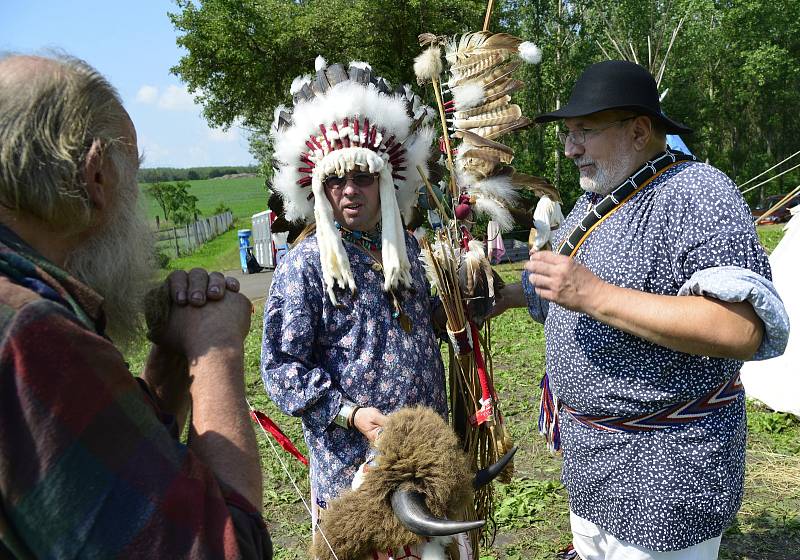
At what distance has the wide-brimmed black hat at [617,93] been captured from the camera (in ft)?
6.76

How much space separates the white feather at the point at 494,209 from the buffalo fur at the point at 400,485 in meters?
0.97

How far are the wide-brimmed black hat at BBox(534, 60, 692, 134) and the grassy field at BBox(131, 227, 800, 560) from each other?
180 cm

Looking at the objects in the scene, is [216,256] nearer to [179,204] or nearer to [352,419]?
[179,204]

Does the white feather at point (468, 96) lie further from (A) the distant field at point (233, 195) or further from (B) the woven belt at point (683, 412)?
(A) the distant field at point (233, 195)

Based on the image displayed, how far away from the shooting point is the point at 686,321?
70.7 inches

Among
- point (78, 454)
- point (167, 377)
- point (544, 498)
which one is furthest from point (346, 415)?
point (544, 498)

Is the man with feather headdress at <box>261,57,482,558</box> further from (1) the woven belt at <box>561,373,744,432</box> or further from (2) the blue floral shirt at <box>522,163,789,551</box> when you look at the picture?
(1) the woven belt at <box>561,373,744,432</box>

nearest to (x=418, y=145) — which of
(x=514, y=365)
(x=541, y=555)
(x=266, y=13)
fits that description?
(x=541, y=555)

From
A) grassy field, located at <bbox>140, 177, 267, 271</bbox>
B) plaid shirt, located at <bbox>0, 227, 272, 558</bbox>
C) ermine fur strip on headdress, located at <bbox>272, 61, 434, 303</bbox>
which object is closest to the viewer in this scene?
plaid shirt, located at <bbox>0, 227, 272, 558</bbox>

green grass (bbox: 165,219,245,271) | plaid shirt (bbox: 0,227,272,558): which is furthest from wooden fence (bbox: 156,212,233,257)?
plaid shirt (bbox: 0,227,272,558)

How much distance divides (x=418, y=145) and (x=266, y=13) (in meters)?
18.2

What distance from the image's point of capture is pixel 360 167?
7.80 feet

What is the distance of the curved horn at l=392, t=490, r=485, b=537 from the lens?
178cm

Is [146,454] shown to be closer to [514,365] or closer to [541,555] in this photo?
[541,555]
